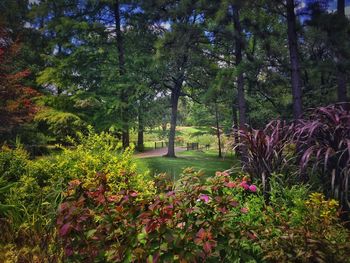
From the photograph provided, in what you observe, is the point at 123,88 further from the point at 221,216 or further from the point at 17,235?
the point at 221,216

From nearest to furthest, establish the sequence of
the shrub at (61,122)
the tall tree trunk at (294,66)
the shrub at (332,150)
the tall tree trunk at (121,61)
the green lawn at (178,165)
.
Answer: the shrub at (332,150)
the tall tree trunk at (294,66)
the green lawn at (178,165)
the shrub at (61,122)
the tall tree trunk at (121,61)

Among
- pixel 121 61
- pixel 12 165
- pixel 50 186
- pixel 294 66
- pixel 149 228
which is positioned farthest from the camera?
pixel 121 61

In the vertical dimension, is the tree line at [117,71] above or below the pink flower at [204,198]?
above

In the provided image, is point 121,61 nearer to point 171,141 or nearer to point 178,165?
point 171,141

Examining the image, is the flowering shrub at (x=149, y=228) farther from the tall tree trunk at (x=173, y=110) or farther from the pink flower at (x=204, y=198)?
Answer: the tall tree trunk at (x=173, y=110)

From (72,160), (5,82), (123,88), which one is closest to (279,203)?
(72,160)

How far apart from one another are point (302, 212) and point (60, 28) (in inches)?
621

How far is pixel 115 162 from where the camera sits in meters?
4.25

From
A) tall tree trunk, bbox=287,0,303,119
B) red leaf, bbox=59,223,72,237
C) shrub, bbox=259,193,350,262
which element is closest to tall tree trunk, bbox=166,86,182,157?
tall tree trunk, bbox=287,0,303,119

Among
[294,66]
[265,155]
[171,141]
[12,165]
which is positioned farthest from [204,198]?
[171,141]

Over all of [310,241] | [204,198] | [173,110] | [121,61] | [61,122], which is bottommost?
[310,241]

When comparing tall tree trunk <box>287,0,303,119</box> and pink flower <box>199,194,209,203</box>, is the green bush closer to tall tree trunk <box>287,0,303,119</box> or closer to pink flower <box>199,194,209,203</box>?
pink flower <box>199,194,209,203</box>

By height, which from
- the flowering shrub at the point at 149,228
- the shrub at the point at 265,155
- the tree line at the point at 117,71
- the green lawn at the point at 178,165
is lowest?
the green lawn at the point at 178,165

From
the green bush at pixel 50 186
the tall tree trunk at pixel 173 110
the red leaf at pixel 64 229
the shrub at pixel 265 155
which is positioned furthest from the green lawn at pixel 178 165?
the red leaf at pixel 64 229
